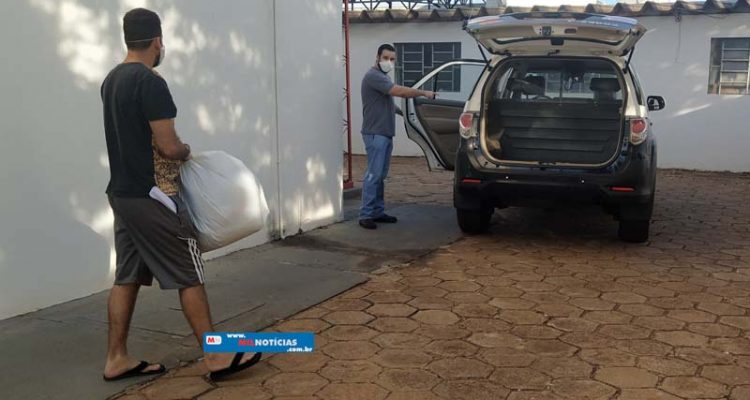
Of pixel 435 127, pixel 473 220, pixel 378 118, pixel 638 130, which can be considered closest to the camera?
pixel 638 130

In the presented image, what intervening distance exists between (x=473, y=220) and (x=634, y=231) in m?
1.43

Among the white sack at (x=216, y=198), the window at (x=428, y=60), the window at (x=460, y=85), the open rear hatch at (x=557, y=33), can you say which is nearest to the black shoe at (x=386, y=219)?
the open rear hatch at (x=557, y=33)

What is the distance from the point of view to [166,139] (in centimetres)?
308

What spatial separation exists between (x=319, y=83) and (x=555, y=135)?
2337mm

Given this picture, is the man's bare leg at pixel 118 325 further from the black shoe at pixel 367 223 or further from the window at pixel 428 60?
the window at pixel 428 60

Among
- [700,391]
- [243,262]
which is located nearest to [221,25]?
[243,262]

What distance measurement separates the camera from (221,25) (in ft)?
17.8

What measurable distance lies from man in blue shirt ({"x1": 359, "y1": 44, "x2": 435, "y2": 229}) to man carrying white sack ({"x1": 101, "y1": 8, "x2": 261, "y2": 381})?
3631 millimetres

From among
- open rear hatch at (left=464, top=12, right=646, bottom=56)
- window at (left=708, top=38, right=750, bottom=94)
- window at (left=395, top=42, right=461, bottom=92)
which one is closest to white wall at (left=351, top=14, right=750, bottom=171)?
window at (left=708, top=38, right=750, bottom=94)

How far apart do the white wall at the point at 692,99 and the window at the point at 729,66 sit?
4.8 inches

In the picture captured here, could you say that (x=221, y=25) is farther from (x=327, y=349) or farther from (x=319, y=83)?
(x=327, y=349)

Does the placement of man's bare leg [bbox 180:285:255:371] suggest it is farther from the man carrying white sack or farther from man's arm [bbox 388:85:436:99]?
man's arm [bbox 388:85:436:99]

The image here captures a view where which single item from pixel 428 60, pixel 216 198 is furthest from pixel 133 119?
pixel 428 60

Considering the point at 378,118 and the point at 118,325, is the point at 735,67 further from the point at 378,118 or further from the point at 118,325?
the point at 118,325
